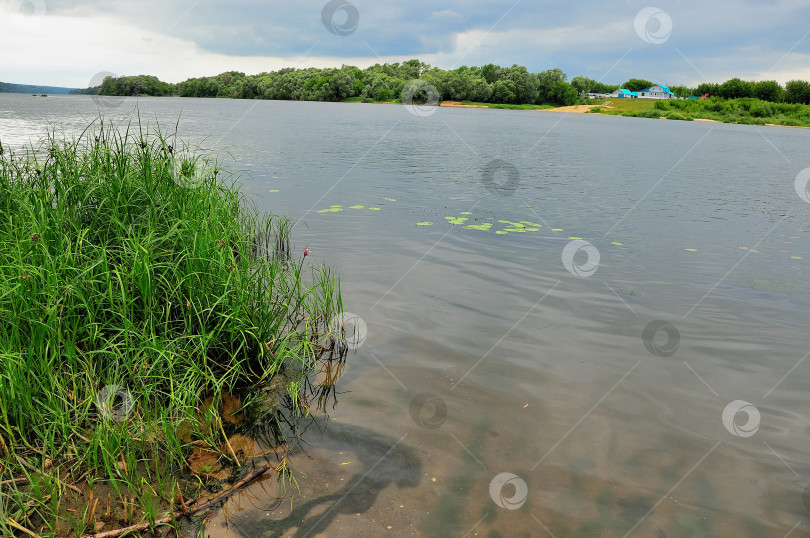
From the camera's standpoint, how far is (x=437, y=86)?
109 metres

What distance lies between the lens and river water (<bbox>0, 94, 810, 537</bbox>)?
3.73 m

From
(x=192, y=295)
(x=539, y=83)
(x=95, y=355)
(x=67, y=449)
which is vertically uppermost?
(x=539, y=83)

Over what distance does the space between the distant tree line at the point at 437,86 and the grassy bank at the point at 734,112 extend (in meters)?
9.56

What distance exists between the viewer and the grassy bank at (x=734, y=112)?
87125 millimetres

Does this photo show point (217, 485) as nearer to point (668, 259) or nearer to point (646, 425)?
point (646, 425)

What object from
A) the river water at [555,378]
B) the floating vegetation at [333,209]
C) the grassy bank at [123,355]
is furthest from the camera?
the floating vegetation at [333,209]

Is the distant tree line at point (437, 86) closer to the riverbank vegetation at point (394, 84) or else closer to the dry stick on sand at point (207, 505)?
the riverbank vegetation at point (394, 84)

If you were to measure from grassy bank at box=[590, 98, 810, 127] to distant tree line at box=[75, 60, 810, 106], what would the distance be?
956 cm

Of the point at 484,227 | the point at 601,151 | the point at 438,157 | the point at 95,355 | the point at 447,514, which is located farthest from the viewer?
the point at 601,151

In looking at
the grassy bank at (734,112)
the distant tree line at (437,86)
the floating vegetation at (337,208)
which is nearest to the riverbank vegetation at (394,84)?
the distant tree line at (437,86)

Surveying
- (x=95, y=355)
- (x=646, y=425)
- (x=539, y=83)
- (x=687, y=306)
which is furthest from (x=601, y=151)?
(x=539, y=83)

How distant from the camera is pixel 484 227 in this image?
1217 cm

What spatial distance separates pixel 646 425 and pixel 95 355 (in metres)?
4.79

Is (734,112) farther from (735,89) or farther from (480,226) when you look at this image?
(480,226)
